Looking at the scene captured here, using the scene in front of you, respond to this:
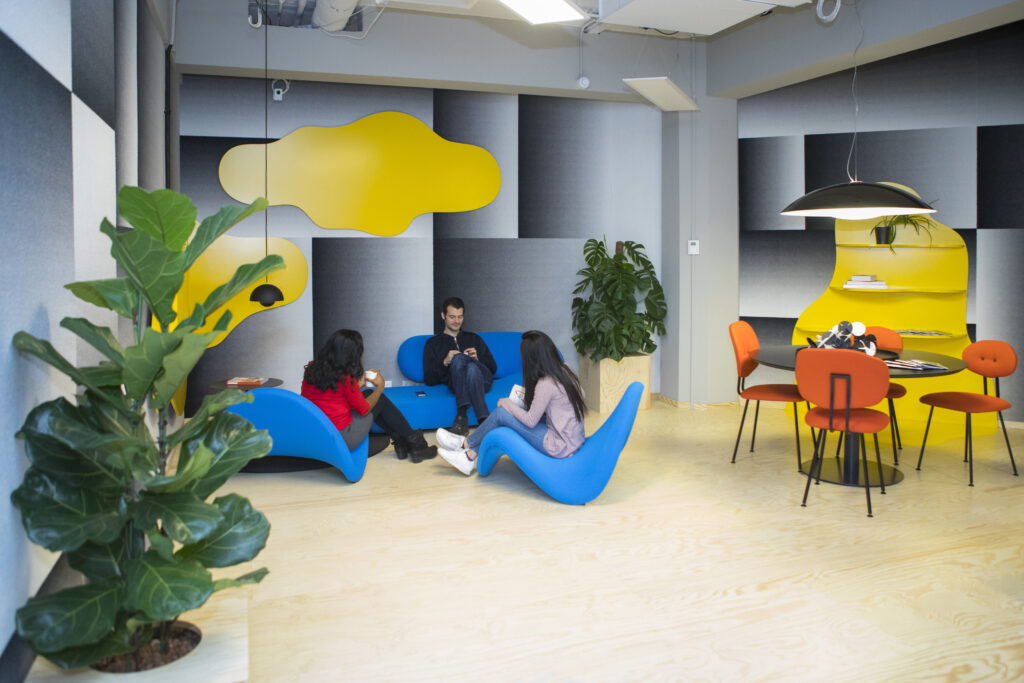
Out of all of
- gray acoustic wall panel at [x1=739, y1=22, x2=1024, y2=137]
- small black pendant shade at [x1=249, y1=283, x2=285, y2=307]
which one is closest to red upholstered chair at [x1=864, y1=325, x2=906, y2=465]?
gray acoustic wall panel at [x1=739, y1=22, x2=1024, y2=137]

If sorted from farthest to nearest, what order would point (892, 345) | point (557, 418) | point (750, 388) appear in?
point (892, 345)
point (750, 388)
point (557, 418)

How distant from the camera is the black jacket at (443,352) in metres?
6.49

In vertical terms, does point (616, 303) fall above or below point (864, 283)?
below

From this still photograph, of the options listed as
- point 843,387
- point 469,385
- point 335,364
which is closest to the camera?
point 843,387

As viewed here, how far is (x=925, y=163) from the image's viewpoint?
6.67 meters

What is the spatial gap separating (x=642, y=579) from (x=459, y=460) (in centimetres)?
186

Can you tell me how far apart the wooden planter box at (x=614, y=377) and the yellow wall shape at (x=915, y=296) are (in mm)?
1660

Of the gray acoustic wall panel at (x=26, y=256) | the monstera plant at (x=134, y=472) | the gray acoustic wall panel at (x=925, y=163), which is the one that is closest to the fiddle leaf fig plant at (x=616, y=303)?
the gray acoustic wall panel at (x=925, y=163)

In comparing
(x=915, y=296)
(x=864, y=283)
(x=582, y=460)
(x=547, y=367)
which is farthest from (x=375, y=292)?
(x=915, y=296)

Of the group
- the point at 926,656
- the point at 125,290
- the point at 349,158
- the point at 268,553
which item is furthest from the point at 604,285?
the point at 125,290

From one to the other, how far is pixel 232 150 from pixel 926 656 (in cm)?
Result: 596

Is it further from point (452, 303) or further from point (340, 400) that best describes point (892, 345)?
point (340, 400)

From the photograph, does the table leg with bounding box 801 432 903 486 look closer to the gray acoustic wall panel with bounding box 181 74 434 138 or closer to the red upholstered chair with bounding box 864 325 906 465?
the red upholstered chair with bounding box 864 325 906 465

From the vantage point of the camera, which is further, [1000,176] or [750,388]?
[1000,176]
